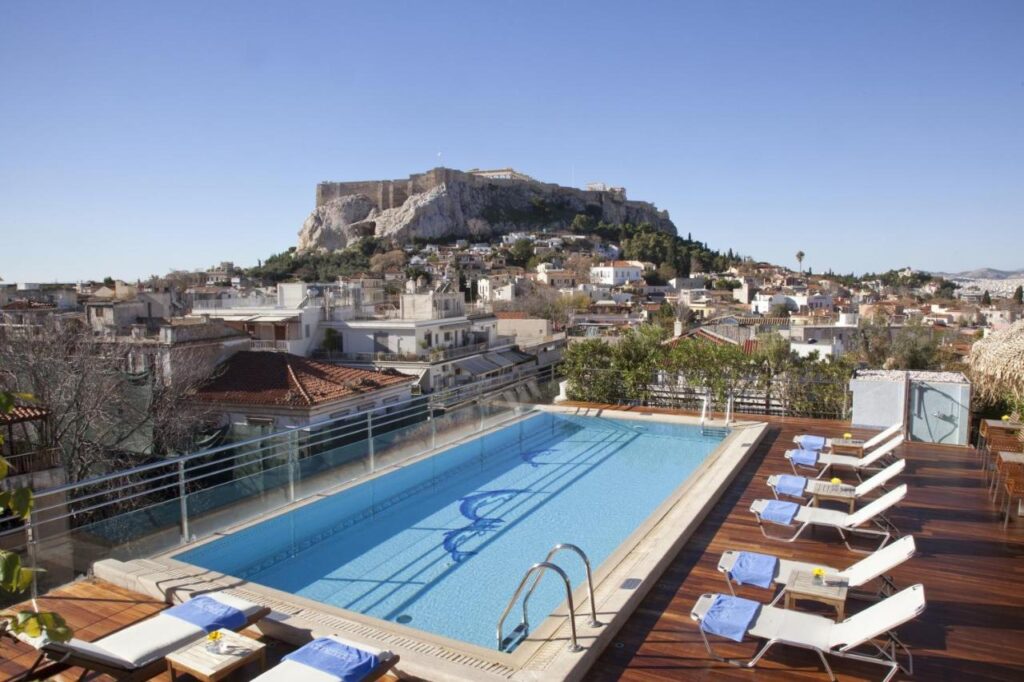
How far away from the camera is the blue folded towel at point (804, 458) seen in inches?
285

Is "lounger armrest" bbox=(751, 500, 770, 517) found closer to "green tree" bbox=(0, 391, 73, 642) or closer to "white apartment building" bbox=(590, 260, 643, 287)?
"green tree" bbox=(0, 391, 73, 642)

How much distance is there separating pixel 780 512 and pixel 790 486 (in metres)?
0.89

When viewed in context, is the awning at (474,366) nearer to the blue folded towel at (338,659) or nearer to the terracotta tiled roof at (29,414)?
the terracotta tiled roof at (29,414)

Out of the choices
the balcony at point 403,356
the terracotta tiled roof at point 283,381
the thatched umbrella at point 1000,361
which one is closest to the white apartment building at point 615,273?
the balcony at point 403,356

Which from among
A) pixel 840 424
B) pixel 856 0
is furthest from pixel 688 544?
pixel 856 0

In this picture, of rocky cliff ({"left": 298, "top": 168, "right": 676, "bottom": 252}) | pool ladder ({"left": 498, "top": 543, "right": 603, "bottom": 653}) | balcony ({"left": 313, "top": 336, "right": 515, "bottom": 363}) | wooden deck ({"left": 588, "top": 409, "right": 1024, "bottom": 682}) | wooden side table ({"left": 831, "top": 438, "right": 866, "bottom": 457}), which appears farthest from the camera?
rocky cliff ({"left": 298, "top": 168, "right": 676, "bottom": 252})

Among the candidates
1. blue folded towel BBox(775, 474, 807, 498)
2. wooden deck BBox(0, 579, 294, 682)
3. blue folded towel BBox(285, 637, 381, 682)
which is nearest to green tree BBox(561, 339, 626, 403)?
blue folded towel BBox(775, 474, 807, 498)

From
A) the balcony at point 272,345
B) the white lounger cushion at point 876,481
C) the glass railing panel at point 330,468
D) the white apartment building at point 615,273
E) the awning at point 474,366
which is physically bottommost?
the awning at point 474,366

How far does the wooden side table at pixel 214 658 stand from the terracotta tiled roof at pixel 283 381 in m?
14.5

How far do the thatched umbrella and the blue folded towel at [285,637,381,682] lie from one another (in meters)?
7.12

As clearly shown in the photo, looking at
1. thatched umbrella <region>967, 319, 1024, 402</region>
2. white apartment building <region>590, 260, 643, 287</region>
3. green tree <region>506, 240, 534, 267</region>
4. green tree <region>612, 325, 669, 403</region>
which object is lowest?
green tree <region>612, 325, 669, 403</region>

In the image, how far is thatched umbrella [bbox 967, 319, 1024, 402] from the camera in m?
7.04

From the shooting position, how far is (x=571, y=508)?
743 centimetres

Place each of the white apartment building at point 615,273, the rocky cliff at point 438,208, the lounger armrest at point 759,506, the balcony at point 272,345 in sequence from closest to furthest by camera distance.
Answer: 1. the lounger armrest at point 759,506
2. the balcony at point 272,345
3. the white apartment building at point 615,273
4. the rocky cliff at point 438,208
